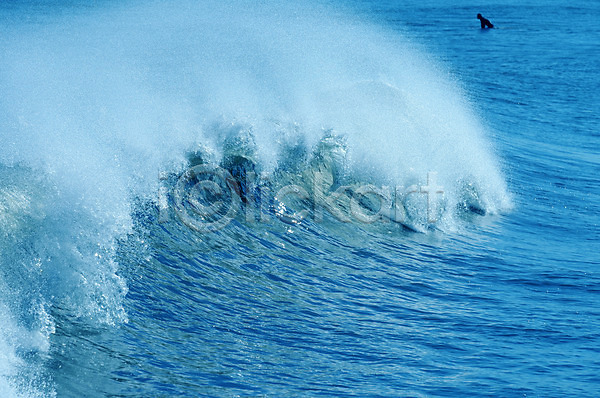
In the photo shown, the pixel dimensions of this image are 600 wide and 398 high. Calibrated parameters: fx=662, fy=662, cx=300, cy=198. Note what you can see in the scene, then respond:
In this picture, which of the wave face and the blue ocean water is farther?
the wave face

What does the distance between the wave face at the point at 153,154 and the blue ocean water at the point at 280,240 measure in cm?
3

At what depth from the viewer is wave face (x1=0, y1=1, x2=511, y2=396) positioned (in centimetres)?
653

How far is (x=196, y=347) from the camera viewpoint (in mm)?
6426

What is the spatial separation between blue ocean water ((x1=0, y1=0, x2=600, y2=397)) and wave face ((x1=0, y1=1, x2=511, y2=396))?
0.03m

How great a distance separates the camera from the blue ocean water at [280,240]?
622cm

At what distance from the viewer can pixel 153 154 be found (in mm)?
9531

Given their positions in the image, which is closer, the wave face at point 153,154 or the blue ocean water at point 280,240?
the blue ocean water at point 280,240

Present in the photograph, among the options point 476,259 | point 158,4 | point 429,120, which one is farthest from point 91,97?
point 158,4

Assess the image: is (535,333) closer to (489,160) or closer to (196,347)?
(196,347)

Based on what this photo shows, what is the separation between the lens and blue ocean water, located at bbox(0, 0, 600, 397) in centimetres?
622

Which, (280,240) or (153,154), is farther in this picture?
(153,154)

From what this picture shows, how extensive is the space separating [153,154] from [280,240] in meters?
2.26

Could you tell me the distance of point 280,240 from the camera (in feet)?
29.6

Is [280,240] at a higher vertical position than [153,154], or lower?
lower
